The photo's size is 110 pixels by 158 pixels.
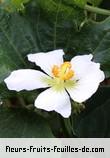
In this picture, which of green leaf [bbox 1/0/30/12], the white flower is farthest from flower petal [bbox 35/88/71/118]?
green leaf [bbox 1/0/30/12]

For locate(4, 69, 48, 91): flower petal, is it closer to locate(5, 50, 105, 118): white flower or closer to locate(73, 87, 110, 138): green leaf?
locate(5, 50, 105, 118): white flower

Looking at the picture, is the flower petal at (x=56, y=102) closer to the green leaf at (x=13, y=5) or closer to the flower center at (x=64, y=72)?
the flower center at (x=64, y=72)

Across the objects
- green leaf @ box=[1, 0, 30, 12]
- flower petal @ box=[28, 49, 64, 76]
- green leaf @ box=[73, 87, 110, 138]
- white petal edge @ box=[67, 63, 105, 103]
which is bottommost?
green leaf @ box=[73, 87, 110, 138]

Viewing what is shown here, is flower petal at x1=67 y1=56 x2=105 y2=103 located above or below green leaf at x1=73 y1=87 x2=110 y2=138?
above

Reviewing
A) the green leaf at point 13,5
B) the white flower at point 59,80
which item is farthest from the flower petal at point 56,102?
the green leaf at point 13,5

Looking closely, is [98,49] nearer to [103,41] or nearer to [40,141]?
[103,41]
